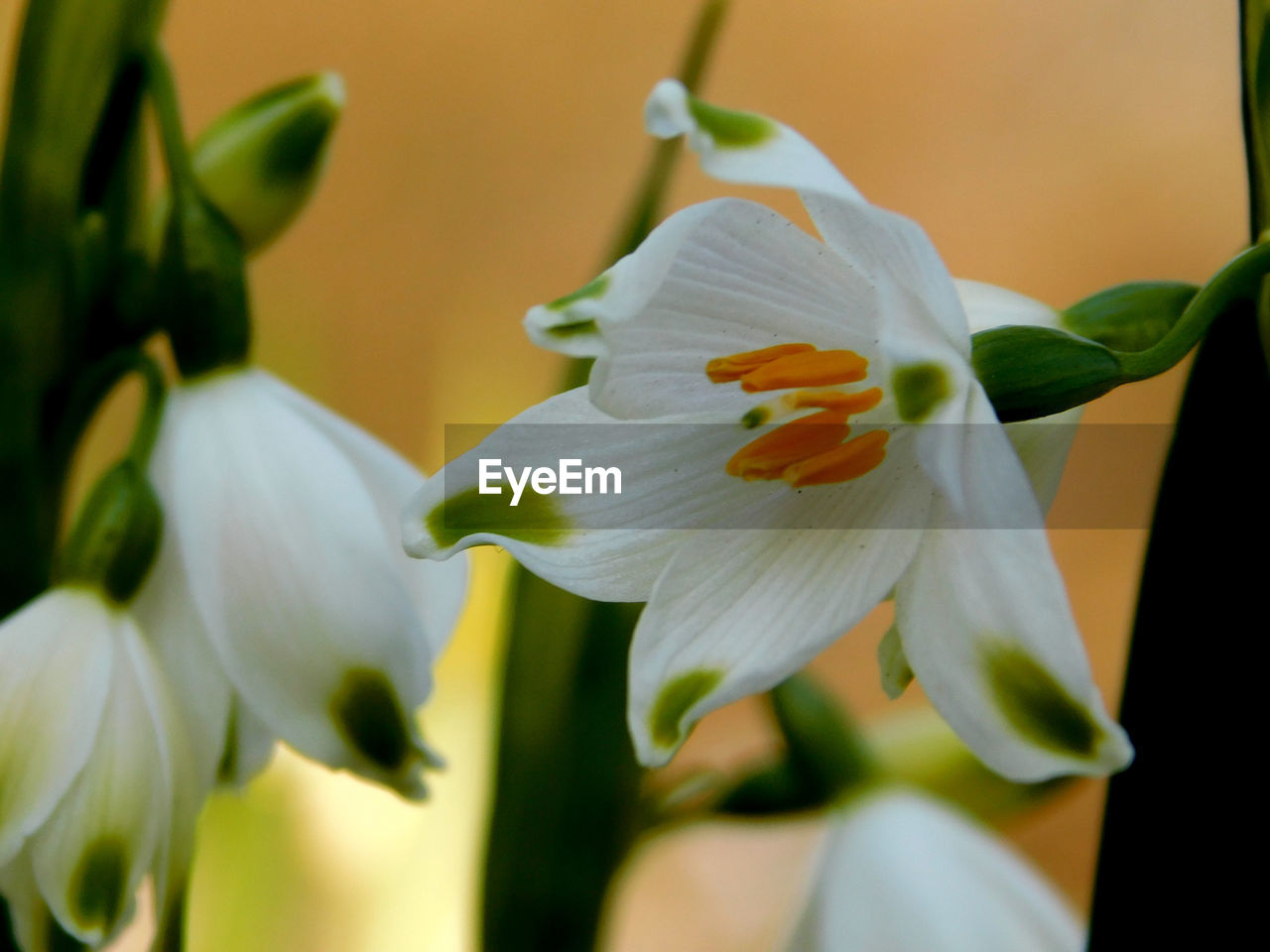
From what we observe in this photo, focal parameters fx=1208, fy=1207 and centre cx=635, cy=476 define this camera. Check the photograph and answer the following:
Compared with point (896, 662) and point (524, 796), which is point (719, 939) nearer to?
point (524, 796)

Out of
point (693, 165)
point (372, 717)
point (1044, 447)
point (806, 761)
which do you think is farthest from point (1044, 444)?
point (693, 165)

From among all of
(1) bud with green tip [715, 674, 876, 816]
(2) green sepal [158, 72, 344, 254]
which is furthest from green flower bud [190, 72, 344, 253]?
(1) bud with green tip [715, 674, 876, 816]

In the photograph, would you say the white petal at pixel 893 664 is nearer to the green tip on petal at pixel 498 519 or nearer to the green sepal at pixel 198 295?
the green tip on petal at pixel 498 519

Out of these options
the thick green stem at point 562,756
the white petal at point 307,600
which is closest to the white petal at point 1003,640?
the white petal at point 307,600

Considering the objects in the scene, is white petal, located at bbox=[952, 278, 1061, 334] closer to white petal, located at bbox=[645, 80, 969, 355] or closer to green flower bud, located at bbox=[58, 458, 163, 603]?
white petal, located at bbox=[645, 80, 969, 355]

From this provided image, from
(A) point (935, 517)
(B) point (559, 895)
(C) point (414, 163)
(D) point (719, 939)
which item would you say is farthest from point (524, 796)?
(C) point (414, 163)

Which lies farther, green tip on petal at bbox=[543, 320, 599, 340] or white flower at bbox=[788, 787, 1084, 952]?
white flower at bbox=[788, 787, 1084, 952]
